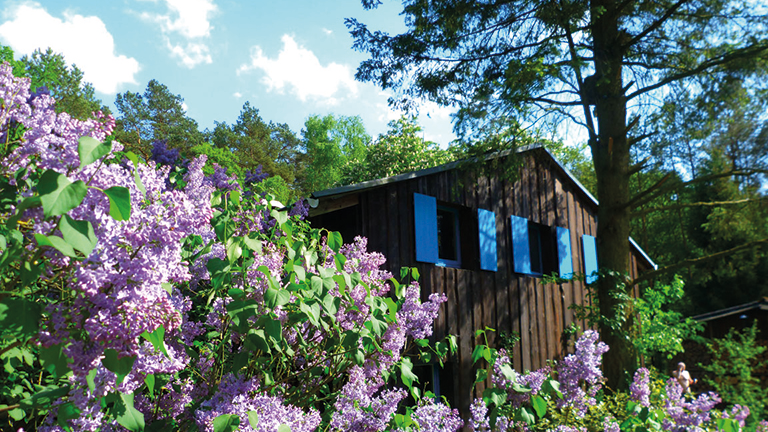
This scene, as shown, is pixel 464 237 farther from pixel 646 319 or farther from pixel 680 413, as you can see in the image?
pixel 680 413

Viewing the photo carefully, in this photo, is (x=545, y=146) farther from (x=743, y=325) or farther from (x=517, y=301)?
(x=743, y=325)

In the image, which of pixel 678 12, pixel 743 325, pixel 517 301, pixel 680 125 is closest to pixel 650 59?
pixel 678 12

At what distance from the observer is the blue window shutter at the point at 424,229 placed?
8.02m

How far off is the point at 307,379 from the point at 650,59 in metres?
9.09

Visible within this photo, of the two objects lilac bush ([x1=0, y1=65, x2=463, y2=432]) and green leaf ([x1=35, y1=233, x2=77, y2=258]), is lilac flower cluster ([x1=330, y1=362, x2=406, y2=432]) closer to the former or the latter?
lilac bush ([x1=0, y1=65, x2=463, y2=432])

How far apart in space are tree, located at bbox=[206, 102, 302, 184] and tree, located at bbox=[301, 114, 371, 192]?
0.97 m

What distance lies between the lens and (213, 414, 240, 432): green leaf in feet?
6.15

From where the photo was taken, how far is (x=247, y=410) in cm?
203

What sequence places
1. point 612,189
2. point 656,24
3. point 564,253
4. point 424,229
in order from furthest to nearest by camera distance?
point 564,253
point 612,189
point 656,24
point 424,229

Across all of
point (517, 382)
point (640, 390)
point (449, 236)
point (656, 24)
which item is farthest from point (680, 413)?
point (656, 24)

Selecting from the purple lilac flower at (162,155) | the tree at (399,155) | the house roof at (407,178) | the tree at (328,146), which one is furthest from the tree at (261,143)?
the purple lilac flower at (162,155)

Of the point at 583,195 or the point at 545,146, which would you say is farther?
the point at 583,195

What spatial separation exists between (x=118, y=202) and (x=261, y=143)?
32.3 m

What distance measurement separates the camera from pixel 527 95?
28.8 ft
